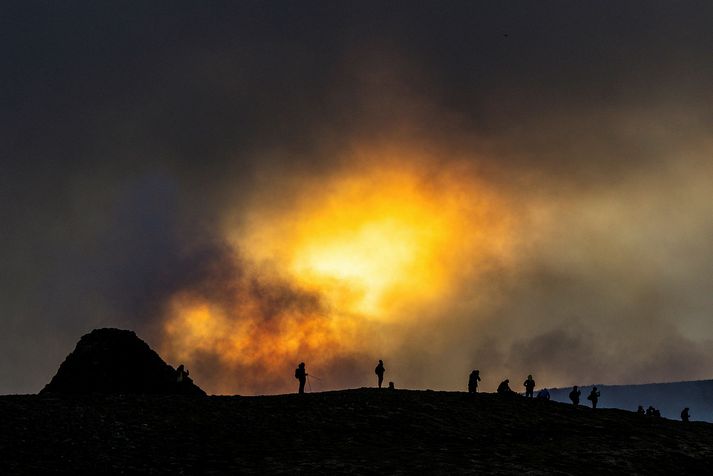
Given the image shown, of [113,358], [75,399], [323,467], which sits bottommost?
[323,467]

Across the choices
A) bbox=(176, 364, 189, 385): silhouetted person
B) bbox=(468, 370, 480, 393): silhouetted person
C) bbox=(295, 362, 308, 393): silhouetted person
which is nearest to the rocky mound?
bbox=(176, 364, 189, 385): silhouetted person

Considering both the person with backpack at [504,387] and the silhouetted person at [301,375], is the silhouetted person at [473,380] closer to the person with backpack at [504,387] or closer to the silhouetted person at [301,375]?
the person with backpack at [504,387]

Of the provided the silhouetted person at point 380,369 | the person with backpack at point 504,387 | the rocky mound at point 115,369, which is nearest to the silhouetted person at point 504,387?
the person with backpack at point 504,387

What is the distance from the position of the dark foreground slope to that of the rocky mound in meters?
9.63

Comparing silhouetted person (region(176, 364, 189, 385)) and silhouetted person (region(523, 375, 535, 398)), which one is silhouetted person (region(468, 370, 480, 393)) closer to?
silhouetted person (region(523, 375, 535, 398))

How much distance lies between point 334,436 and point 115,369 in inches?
795

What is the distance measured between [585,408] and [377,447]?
68.2ft

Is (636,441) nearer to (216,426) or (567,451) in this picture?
(567,451)

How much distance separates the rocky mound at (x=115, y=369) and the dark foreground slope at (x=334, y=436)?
963cm

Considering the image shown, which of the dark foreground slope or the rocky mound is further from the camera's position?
the rocky mound

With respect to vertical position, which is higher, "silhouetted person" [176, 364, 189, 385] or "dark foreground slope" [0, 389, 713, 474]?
"silhouetted person" [176, 364, 189, 385]

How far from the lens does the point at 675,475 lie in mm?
35281

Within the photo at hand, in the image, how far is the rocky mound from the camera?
154 ft

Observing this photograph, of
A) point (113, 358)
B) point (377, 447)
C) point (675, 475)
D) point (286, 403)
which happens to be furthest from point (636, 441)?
point (113, 358)
